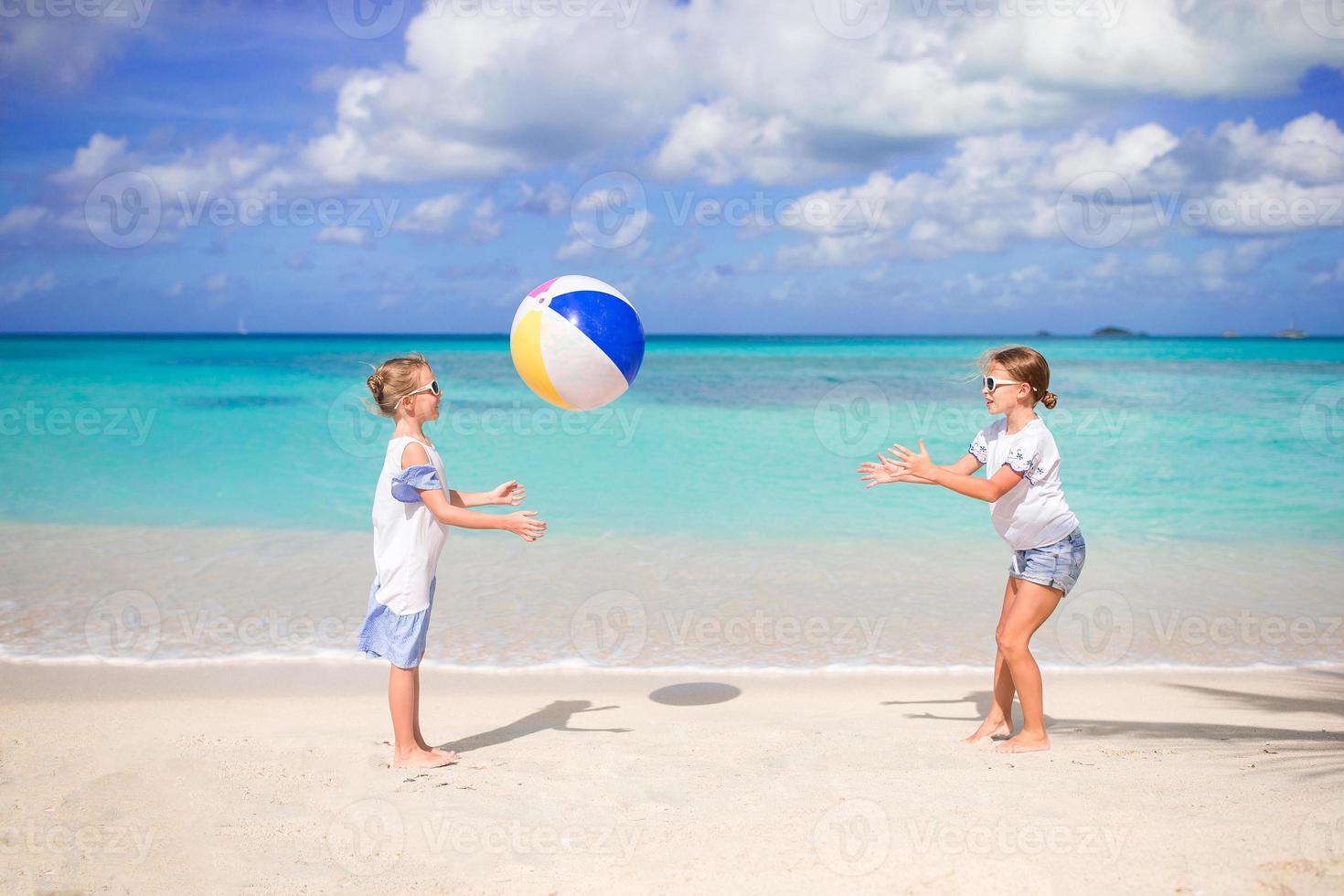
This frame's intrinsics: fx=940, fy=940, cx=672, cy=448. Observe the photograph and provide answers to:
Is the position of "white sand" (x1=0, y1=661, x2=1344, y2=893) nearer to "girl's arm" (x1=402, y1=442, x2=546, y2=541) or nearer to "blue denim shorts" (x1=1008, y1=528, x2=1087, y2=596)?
"blue denim shorts" (x1=1008, y1=528, x2=1087, y2=596)

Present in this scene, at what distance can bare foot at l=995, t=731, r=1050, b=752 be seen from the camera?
4.30 meters

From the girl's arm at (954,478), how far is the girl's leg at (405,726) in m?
2.40

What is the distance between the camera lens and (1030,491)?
14.1ft

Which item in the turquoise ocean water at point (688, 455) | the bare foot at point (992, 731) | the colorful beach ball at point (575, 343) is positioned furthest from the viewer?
the turquoise ocean water at point (688, 455)

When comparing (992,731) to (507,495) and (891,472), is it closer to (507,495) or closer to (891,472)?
(891,472)

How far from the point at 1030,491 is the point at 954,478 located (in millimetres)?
481

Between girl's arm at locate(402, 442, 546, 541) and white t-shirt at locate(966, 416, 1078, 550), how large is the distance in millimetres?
2061

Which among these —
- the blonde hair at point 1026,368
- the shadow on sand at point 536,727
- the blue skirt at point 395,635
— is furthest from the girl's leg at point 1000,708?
the blue skirt at point 395,635

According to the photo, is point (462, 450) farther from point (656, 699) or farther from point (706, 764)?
point (706, 764)

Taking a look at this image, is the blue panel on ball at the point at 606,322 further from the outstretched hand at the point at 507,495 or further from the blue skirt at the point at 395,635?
the blue skirt at the point at 395,635

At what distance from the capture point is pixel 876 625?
6.66 m

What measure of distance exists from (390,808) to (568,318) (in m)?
2.51

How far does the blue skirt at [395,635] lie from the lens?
4.21 metres

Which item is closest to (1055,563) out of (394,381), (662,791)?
(662,791)
